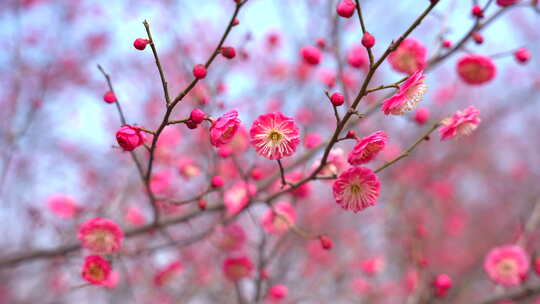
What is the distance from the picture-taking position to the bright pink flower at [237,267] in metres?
2.59

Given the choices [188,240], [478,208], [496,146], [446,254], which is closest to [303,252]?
[188,240]

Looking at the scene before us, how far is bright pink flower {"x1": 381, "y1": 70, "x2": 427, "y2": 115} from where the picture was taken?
4.32 ft

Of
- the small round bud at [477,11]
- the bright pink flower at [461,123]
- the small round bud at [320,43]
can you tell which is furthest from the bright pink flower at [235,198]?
the small round bud at [477,11]

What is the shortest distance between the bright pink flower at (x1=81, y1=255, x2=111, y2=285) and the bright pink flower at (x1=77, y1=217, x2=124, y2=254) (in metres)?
0.07

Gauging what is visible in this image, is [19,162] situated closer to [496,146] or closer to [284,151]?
[284,151]

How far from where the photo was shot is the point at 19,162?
5555 mm

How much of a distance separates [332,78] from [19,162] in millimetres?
4831

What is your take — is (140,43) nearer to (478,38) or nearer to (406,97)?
(406,97)

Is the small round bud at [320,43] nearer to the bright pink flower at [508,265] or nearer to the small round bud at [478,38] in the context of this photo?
the small round bud at [478,38]

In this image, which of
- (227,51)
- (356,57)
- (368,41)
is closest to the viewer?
(368,41)

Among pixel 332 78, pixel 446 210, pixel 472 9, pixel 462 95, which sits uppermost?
pixel 462 95

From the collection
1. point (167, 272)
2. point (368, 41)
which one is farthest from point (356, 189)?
point (167, 272)

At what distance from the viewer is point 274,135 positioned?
150cm

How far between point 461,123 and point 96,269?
1673 millimetres
